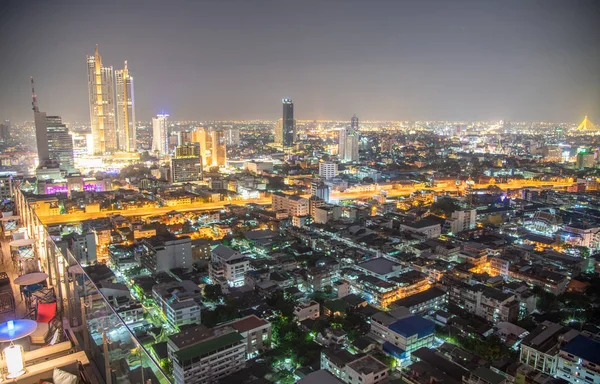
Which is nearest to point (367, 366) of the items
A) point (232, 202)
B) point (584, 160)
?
point (232, 202)

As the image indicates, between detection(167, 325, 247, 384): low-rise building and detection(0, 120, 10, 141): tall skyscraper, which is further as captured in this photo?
detection(0, 120, 10, 141): tall skyscraper

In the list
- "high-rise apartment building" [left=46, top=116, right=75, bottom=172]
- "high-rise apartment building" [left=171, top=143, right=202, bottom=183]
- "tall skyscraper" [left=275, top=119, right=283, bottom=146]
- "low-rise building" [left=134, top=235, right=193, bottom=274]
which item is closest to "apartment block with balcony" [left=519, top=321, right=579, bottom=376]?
"low-rise building" [left=134, top=235, right=193, bottom=274]

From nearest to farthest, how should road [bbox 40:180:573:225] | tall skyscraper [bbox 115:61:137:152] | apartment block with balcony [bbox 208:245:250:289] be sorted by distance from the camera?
A: apartment block with balcony [bbox 208:245:250:289]
road [bbox 40:180:573:225]
tall skyscraper [bbox 115:61:137:152]

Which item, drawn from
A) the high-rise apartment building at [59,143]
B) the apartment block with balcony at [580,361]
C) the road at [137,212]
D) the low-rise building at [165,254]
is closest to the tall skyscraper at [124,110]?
the high-rise apartment building at [59,143]

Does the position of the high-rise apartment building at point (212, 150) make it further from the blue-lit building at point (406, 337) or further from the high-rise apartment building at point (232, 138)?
the blue-lit building at point (406, 337)

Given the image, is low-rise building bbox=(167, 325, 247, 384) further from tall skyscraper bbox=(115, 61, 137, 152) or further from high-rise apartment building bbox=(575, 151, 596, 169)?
tall skyscraper bbox=(115, 61, 137, 152)

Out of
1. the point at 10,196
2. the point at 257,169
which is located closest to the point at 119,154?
the point at 257,169
